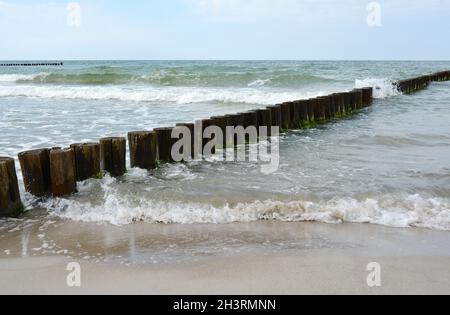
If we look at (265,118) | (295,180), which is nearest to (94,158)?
(295,180)

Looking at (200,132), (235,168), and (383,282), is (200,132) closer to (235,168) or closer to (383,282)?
(235,168)

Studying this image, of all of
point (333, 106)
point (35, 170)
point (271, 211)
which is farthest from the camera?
point (333, 106)

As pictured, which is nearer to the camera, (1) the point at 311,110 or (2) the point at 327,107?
(1) the point at 311,110

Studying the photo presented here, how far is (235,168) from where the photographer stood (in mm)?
6219

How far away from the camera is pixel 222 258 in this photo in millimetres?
3486

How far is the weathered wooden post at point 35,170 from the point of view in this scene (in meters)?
4.77

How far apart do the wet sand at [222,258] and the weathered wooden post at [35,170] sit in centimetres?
60

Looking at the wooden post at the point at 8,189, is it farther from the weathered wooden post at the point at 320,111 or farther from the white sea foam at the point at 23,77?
the white sea foam at the point at 23,77

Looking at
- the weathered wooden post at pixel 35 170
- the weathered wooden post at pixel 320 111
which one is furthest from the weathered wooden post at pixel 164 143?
the weathered wooden post at pixel 320 111

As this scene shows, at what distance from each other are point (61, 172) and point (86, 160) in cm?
44

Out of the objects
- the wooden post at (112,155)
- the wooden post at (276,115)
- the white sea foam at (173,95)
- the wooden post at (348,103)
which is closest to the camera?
the wooden post at (112,155)

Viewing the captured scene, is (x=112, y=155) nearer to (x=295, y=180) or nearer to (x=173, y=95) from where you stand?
(x=295, y=180)

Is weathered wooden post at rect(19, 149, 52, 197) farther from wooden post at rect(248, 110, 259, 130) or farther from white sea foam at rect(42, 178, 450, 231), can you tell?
wooden post at rect(248, 110, 259, 130)

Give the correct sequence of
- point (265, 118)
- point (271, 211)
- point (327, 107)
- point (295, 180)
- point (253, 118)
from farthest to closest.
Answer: point (327, 107)
point (265, 118)
point (253, 118)
point (295, 180)
point (271, 211)
